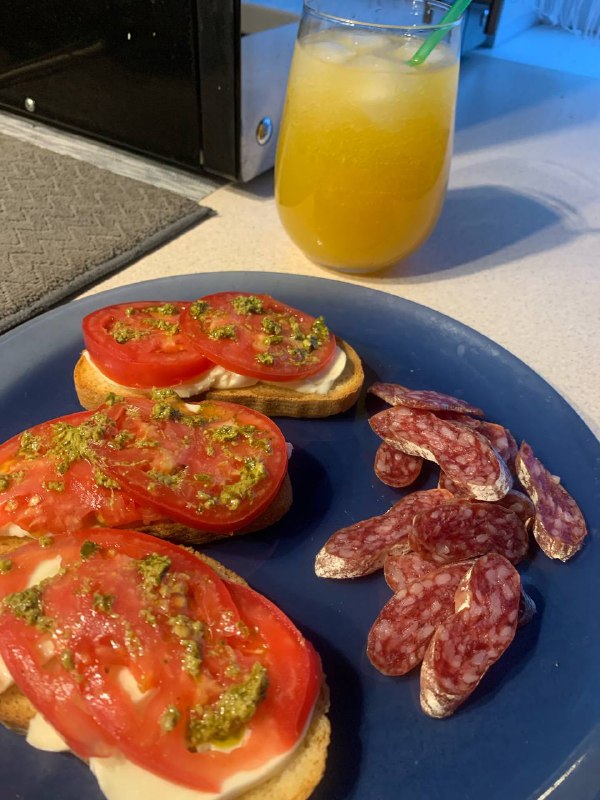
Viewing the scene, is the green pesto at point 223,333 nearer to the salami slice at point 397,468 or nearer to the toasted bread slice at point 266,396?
the toasted bread slice at point 266,396

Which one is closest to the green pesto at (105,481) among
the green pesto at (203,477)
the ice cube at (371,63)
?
the green pesto at (203,477)

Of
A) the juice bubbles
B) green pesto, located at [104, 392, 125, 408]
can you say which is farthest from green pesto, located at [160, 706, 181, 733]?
the juice bubbles

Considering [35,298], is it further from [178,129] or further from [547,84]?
[547,84]

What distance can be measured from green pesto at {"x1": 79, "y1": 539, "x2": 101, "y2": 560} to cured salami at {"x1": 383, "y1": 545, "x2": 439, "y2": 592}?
42cm

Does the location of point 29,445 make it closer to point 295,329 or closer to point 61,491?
point 61,491

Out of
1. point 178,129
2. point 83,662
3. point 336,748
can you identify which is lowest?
point 336,748

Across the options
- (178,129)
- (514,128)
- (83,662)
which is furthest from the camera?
(514,128)

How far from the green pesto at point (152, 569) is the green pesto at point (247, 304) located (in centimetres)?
56

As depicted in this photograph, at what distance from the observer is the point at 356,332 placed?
1432mm

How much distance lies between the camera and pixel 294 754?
789 mm

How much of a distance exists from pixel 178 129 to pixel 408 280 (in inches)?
32.3

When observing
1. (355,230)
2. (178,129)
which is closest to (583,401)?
(355,230)

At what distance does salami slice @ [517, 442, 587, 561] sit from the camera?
1.01 metres

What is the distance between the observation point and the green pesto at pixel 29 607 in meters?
0.78
